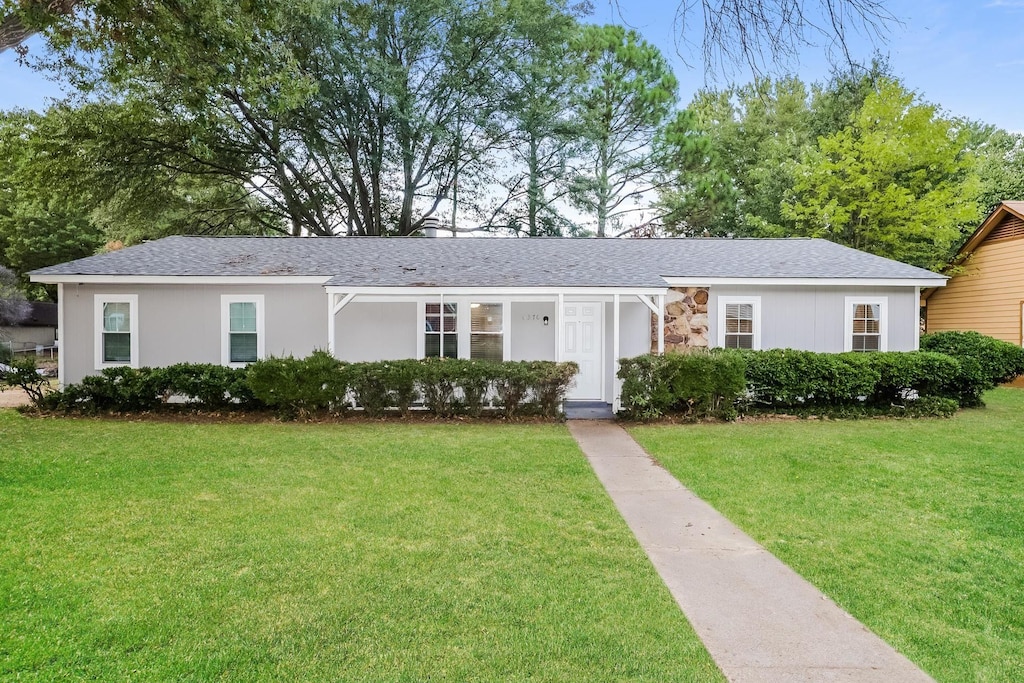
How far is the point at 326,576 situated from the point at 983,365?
42.7 feet

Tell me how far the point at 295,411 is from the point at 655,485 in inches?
271

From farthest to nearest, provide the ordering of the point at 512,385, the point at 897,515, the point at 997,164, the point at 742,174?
the point at 742,174, the point at 997,164, the point at 512,385, the point at 897,515

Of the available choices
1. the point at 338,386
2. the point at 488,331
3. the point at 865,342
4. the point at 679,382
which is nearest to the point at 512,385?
the point at 488,331

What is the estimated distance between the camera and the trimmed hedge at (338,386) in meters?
9.74

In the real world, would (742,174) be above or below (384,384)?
above

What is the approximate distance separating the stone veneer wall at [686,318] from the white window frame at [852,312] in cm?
300

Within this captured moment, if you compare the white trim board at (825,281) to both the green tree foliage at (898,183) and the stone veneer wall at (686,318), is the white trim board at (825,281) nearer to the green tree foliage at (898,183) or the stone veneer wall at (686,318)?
the stone veneer wall at (686,318)

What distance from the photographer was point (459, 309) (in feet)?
38.3

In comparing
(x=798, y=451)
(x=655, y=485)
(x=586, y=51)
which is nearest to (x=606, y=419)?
(x=798, y=451)

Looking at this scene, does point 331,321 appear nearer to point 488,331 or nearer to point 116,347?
point 488,331

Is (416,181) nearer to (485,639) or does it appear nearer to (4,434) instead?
(4,434)

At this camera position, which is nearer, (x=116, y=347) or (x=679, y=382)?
(x=679, y=382)

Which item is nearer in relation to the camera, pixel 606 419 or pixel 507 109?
pixel 606 419

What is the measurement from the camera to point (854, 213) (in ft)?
63.5
